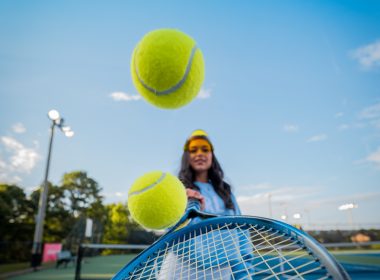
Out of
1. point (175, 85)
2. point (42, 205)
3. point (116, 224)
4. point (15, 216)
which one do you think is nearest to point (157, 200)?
point (175, 85)

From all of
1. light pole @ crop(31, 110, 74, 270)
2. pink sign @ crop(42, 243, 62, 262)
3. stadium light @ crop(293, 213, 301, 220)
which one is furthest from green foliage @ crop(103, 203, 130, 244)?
stadium light @ crop(293, 213, 301, 220)

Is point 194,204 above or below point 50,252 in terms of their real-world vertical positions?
above

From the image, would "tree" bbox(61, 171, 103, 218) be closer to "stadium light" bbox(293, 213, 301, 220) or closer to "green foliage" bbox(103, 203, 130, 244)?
Answer: "green foliage" bbox(103, 203, 130, 244)

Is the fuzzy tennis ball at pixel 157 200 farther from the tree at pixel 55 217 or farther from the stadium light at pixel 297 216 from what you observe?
the stadium light at pixel 297 216

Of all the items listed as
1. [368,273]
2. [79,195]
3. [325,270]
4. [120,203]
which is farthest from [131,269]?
[120,203]

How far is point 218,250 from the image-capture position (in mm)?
1354

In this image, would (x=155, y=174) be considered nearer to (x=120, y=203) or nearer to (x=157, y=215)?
(x=157, y=215)

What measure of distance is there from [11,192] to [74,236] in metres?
4.50

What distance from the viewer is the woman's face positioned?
6.63 feet

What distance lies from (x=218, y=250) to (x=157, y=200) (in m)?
0.37

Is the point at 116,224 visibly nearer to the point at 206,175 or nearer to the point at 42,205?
the point at 42,205

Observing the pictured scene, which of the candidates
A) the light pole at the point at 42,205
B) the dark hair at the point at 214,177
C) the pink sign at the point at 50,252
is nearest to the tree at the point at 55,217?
the pink sign at the point at 50,252

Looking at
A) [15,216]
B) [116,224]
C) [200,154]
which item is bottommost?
[116,224]

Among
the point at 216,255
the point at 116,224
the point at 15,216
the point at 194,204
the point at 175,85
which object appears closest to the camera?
the point at 216,255
